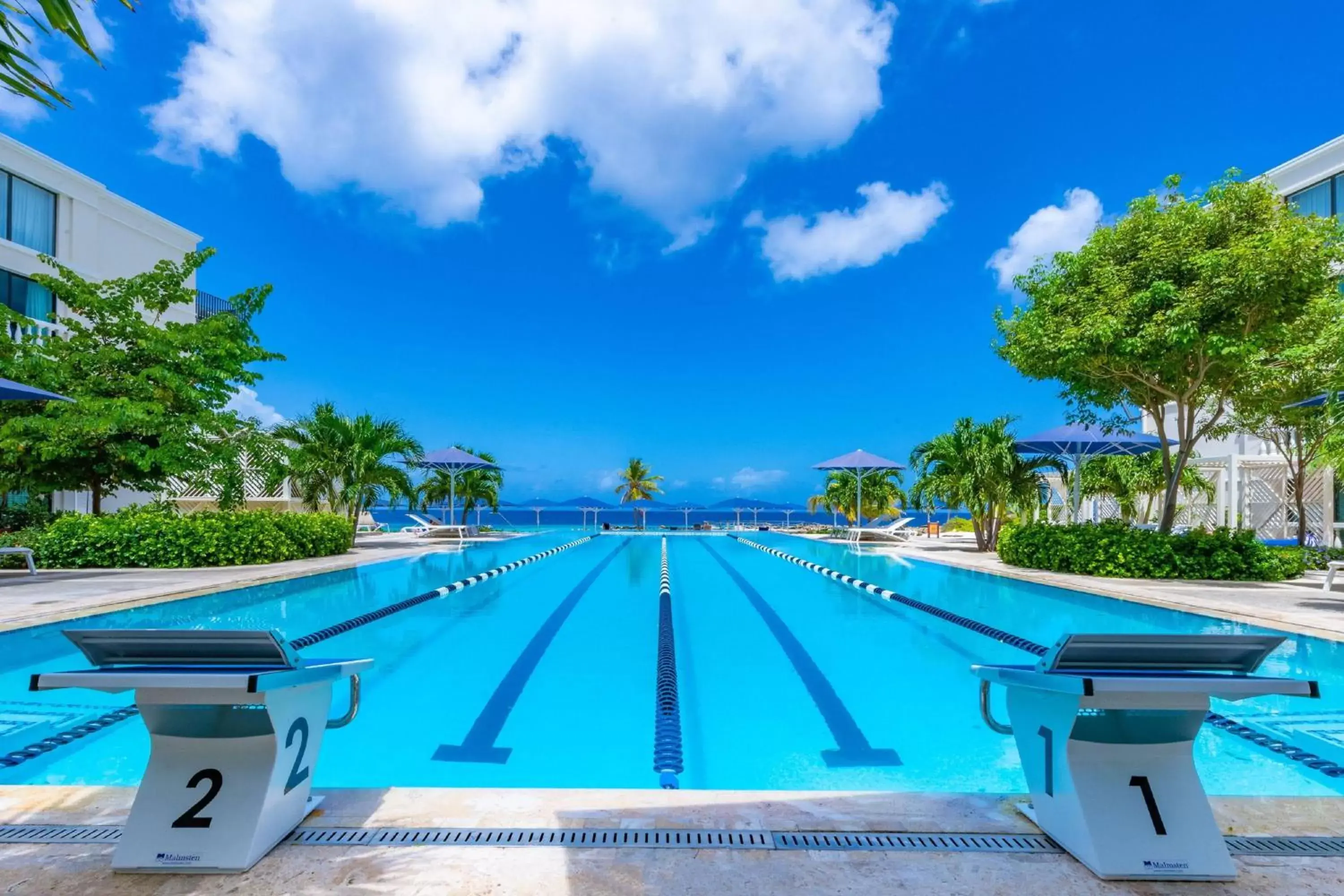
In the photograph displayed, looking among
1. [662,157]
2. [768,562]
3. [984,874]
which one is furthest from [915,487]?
[984,874]

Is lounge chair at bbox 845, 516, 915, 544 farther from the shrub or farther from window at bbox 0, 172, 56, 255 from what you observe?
window at bbox 0, 172, 56, 255

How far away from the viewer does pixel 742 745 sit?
431 cm

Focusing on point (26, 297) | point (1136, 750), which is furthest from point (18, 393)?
point (26, 297)

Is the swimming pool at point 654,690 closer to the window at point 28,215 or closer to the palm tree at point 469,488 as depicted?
the window at point 28,215

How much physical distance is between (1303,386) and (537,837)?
13707 mm

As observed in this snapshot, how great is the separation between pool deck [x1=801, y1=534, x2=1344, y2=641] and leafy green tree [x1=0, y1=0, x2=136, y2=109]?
9.30 metres

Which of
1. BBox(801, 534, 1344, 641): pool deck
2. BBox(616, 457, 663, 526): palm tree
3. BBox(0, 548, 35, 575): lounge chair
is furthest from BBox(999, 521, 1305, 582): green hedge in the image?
BBox(616, 457, 663, 526): palm tree

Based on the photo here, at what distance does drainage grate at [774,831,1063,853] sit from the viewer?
2.22 metres

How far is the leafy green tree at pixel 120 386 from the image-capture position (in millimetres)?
10695

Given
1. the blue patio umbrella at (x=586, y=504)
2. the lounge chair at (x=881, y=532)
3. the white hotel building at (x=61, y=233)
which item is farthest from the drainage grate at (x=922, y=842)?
the blue patio umbrella at (x=586, y=504)

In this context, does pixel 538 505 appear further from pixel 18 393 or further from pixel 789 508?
pixel 18 393

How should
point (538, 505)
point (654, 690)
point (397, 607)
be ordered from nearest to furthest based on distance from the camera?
1. point (654, 690)
2. point (397, 607)
3. point (538, 505)

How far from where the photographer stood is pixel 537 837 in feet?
7.52

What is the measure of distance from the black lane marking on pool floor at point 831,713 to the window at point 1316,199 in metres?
18.6
